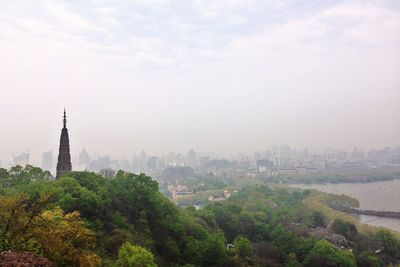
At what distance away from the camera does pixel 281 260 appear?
48.1ft

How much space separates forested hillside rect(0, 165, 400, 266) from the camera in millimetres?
5441

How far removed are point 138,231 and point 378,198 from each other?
1316 inches

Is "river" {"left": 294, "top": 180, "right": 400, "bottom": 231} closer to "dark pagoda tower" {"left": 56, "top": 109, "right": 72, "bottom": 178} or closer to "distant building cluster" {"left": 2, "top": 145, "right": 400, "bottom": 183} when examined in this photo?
"distant building cluster" {"left": 2, "top": 145, "right": 400, "bottom": 183}

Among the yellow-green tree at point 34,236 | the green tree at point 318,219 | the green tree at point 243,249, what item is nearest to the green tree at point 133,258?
the yellow-green tree at point 34,236

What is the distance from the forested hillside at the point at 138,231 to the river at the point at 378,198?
9.42 metres

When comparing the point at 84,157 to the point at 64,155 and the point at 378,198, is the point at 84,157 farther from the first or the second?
the point at 64,155

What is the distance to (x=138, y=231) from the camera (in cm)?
1154

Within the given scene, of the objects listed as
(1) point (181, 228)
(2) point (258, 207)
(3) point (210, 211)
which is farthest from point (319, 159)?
(1) point (181, 228)

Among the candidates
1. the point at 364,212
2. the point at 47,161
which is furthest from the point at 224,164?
the point at 364,212

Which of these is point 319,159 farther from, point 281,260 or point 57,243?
point 57,243

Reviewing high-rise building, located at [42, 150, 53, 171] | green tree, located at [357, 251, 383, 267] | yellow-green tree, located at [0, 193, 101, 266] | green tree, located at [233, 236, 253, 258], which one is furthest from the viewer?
high-rise building, located at [42, 150, 53, 171]

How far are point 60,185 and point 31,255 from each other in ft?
22.4

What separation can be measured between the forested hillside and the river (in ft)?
30.9

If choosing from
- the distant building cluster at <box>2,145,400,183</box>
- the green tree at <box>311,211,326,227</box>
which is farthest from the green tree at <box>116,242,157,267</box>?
the distant building cluster at <box>2,145,400,183</box>
